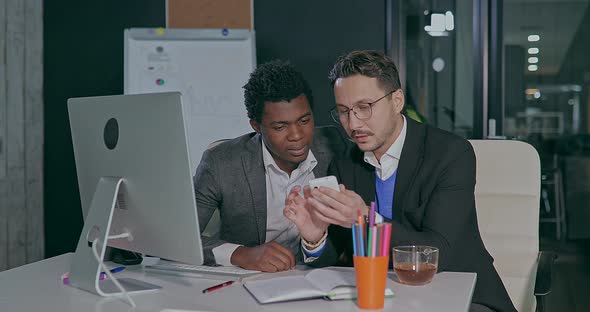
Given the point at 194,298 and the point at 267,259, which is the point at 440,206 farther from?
the point at 194,298

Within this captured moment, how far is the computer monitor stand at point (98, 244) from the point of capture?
5.46 feet

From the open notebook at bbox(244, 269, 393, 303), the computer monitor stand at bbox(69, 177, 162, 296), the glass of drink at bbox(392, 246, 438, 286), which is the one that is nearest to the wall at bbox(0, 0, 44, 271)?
the computer monitor stand at bbox(69, 177, 162, 296)

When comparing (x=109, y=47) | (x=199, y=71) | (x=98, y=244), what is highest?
(x=109, y=47)

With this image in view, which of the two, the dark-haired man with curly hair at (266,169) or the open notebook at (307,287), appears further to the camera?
the dark-haired man with curly hair at (266,169)

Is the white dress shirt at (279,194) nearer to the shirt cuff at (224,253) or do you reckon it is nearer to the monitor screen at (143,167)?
the shirt cuff at (224,253)

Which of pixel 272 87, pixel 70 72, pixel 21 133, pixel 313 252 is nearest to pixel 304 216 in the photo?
pixel 313 252

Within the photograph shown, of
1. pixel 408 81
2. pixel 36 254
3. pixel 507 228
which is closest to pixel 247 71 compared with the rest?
pixel 408 81

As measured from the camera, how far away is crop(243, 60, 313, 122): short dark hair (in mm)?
2350

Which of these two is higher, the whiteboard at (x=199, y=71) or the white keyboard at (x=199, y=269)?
the whiteboard at (x=199, y=71)

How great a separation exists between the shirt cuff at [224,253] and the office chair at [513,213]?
828 millimetres

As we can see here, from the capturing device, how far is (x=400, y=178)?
79.5 inches

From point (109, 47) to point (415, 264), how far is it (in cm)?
393

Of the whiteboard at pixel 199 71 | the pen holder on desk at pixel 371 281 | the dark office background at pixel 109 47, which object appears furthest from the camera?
the dark office background at pixel 109 47

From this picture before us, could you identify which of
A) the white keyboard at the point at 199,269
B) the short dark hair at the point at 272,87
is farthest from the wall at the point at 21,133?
the white keyboard at the point at 199,269
